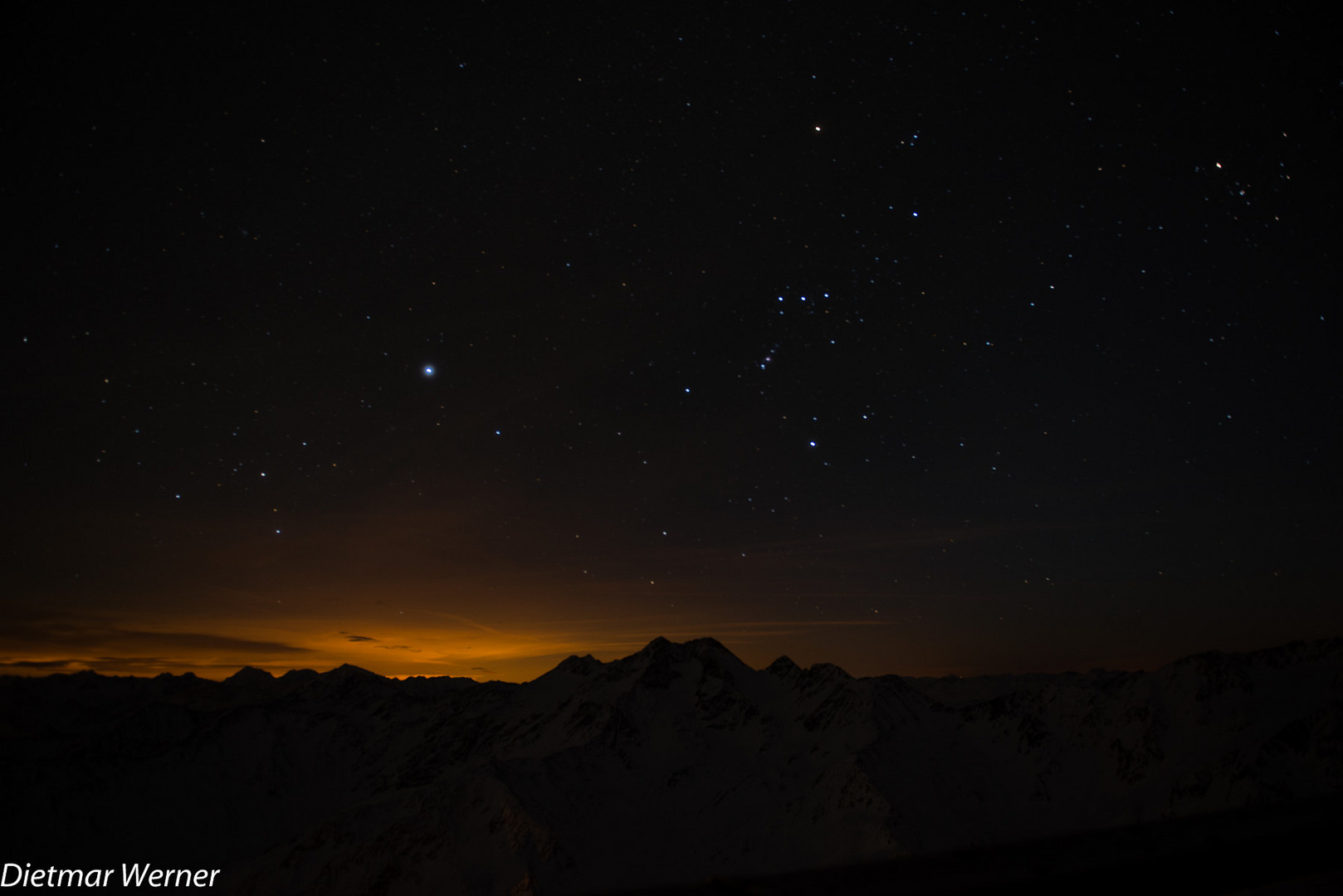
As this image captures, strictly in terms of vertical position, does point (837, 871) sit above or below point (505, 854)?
above

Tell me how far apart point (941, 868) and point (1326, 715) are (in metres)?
271

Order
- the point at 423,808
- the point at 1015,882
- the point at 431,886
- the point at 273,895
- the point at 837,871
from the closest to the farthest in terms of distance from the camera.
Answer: the point at 1015,882, the point at 837,871, the point at 431,886, the point at 273,895, the point at 423,808

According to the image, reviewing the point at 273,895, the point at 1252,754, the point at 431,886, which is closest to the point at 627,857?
the point at 431,886

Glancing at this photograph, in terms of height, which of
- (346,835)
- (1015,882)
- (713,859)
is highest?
(1015,882)

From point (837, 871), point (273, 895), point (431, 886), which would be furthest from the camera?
point (273, 895)

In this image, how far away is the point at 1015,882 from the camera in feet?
9.70

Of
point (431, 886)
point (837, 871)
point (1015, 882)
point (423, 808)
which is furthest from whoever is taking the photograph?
point (423, 808)

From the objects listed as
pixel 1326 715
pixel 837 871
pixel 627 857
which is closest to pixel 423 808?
pixel 627 857

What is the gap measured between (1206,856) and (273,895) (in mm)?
224301

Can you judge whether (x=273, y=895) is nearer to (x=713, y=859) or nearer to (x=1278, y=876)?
(x=713, y=859)

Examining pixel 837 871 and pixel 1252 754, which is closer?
pixel 837 871

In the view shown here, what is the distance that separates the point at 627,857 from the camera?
191 m

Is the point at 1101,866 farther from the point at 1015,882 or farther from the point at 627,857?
the point at 627,857

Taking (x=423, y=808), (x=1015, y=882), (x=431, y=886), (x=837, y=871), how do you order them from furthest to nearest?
1. (x=423, y=808)
2. (x=431, y=886)
3. (x=837, y=871)
4. (x=1015, y=882)
